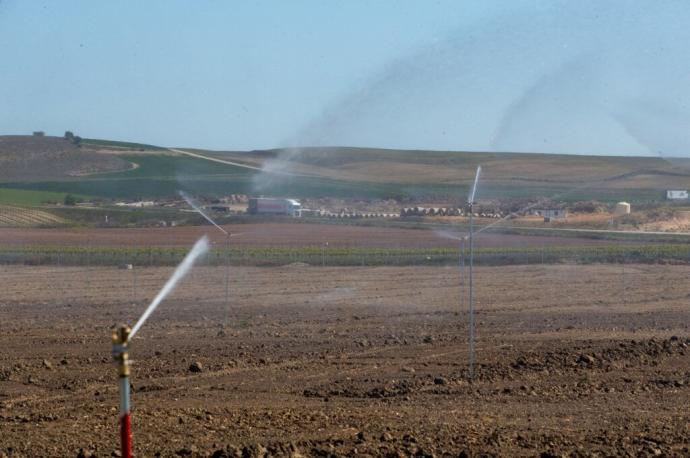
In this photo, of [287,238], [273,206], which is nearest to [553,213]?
[287,238]

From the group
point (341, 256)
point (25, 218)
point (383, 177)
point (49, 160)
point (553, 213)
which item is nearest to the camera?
point (383, 177)

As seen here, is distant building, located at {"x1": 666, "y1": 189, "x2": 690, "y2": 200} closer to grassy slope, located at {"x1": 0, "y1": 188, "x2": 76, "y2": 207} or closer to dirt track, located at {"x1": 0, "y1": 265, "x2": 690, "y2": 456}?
dirt track, located at {"x1": 0, "y1": 265, "x2": 690, "y2": 456}

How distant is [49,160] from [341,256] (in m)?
43.5

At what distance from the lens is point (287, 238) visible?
59000 mm

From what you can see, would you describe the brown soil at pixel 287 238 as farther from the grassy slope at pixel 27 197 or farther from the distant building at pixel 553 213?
the grassy slope at pixel 27 197

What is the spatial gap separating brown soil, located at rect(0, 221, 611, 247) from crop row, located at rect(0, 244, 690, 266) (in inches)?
48.8

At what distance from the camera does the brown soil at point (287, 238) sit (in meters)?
53.2

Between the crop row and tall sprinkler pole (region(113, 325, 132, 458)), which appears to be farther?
the crop row

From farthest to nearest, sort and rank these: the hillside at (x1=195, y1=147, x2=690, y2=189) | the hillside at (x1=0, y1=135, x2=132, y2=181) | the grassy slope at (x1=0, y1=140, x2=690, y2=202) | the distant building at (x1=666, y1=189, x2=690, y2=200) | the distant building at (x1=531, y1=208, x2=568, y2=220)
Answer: the hillside at (x1=0, y1=135, x2=132, y2=181) → the distant building at (x1=666, y1=189, x2=690, y2=200) → the distant building at (x1=531, y1=208, x2=568, y2=220) → the grassy slope at (x1=0, y1=140, x2=690, y2=202) → the hillside at (x1=195, y1=147, x2=690, y2=189)

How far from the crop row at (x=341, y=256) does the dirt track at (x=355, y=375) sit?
41.0 ft

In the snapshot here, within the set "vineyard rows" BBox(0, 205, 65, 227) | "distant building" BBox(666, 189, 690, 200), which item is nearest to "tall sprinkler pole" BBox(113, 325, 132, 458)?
"vineyard rows" BBox(0, 205, 65, 227)

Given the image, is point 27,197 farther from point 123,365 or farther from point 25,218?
point 123,365

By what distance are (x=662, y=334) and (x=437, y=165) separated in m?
30.9

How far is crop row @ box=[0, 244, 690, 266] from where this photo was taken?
47000 mm
